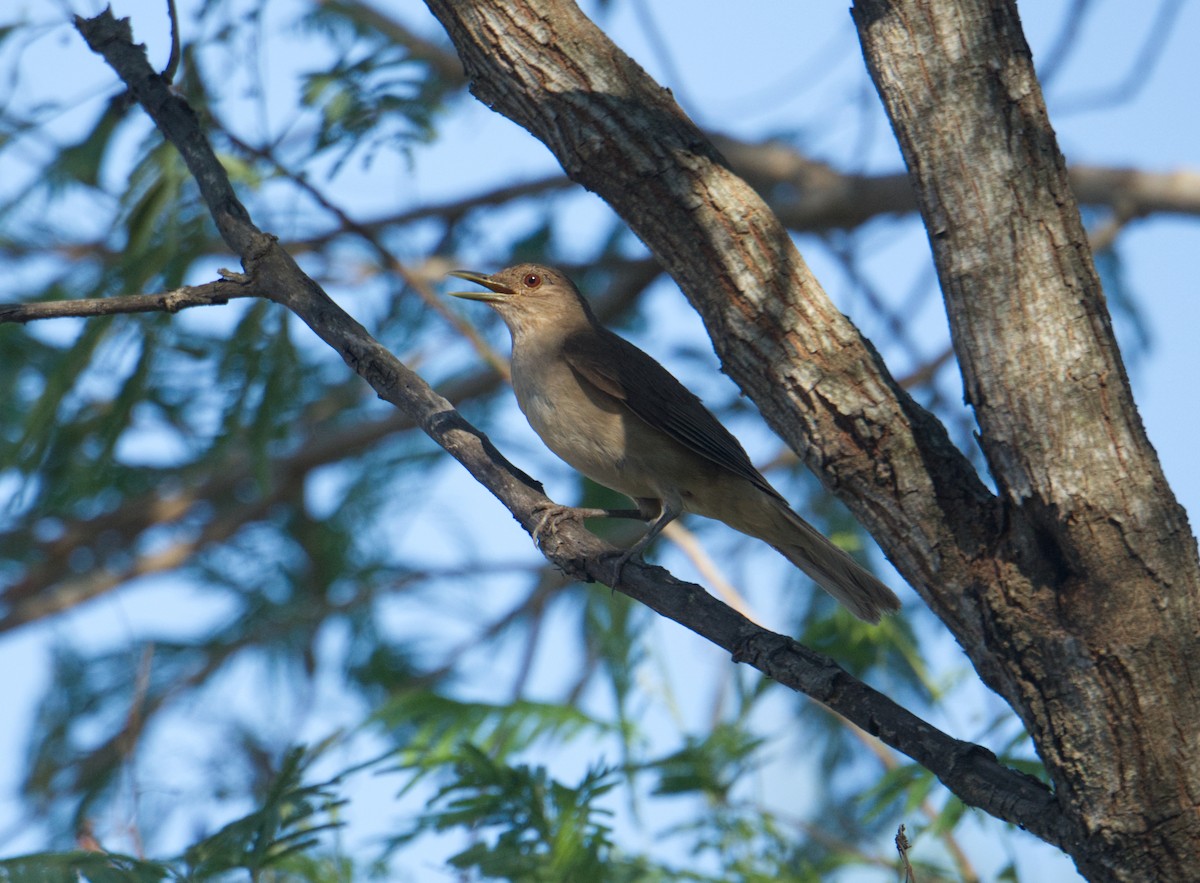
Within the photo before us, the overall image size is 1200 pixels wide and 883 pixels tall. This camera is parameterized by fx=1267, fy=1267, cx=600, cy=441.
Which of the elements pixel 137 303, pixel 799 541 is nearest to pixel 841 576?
pixel 799 541

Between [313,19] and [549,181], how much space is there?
175 cm

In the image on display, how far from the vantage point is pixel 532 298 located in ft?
19.8

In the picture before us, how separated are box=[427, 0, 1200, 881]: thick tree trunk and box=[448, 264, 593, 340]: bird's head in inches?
98.3

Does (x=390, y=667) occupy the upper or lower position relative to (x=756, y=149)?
lower

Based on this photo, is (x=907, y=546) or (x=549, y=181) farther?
(x=549, y=181)

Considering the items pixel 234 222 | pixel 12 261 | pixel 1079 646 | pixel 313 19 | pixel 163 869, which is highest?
pixel 313 19

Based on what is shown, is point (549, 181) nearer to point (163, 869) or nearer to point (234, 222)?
point (234, 222)

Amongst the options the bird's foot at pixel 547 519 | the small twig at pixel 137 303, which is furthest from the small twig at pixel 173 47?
the bird's foot at pixel 547 519

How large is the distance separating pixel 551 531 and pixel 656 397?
1.50 metres

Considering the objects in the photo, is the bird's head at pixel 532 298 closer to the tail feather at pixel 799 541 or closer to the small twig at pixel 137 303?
the tail feather at pixel 799 541

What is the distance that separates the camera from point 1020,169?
3041 mm

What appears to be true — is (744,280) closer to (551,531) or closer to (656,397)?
(551,531)

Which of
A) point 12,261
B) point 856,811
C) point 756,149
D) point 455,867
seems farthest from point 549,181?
point 455,867

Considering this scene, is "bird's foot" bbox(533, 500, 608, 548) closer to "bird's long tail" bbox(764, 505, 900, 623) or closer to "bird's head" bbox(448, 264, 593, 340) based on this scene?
"bird's long tail" bbox(764, 505, 900, 623)
